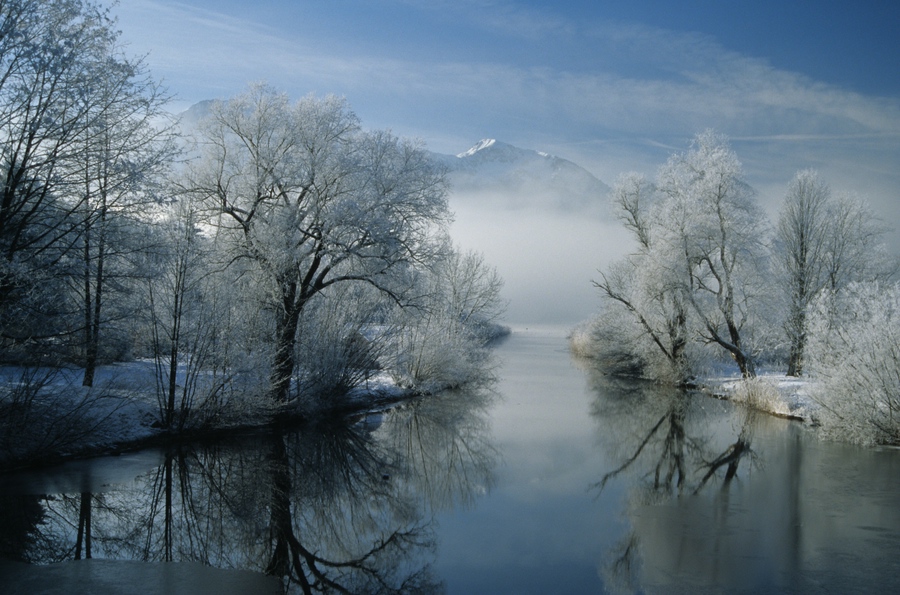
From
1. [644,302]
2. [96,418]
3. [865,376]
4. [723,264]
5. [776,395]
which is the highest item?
[723,264]

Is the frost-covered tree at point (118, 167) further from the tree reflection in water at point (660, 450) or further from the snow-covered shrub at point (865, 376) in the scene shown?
the snow-covered shrub at point (865, 376)

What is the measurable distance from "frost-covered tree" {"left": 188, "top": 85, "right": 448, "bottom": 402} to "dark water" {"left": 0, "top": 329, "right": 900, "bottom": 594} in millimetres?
4512

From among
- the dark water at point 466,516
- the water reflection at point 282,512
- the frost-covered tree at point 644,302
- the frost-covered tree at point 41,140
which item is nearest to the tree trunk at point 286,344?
the dark water at point 466,516

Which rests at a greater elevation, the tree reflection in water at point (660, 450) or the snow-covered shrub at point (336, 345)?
the snow-covered shrub at point (336, 345)

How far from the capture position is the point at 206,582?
721 cm

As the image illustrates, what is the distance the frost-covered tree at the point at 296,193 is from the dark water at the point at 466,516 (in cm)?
451

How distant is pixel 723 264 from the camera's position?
90.5 feet

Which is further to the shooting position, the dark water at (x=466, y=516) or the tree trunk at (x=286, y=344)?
the tree trunk at (x=286, y=344)

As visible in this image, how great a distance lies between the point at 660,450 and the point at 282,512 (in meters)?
9.88

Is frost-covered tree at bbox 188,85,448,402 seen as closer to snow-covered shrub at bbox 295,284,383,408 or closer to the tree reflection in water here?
snow-covered shrub at bbox 295,284,383,408

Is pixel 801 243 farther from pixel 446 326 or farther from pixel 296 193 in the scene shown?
pixel 296 193

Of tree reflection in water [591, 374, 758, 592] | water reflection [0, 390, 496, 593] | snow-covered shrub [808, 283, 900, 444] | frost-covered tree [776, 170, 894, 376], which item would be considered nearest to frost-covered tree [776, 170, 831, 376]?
frost-covered tree [776, 170, 894, 376]

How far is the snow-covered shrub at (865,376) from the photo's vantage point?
1518 centimetres

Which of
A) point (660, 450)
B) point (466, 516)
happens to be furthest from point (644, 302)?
point (466, 516)
